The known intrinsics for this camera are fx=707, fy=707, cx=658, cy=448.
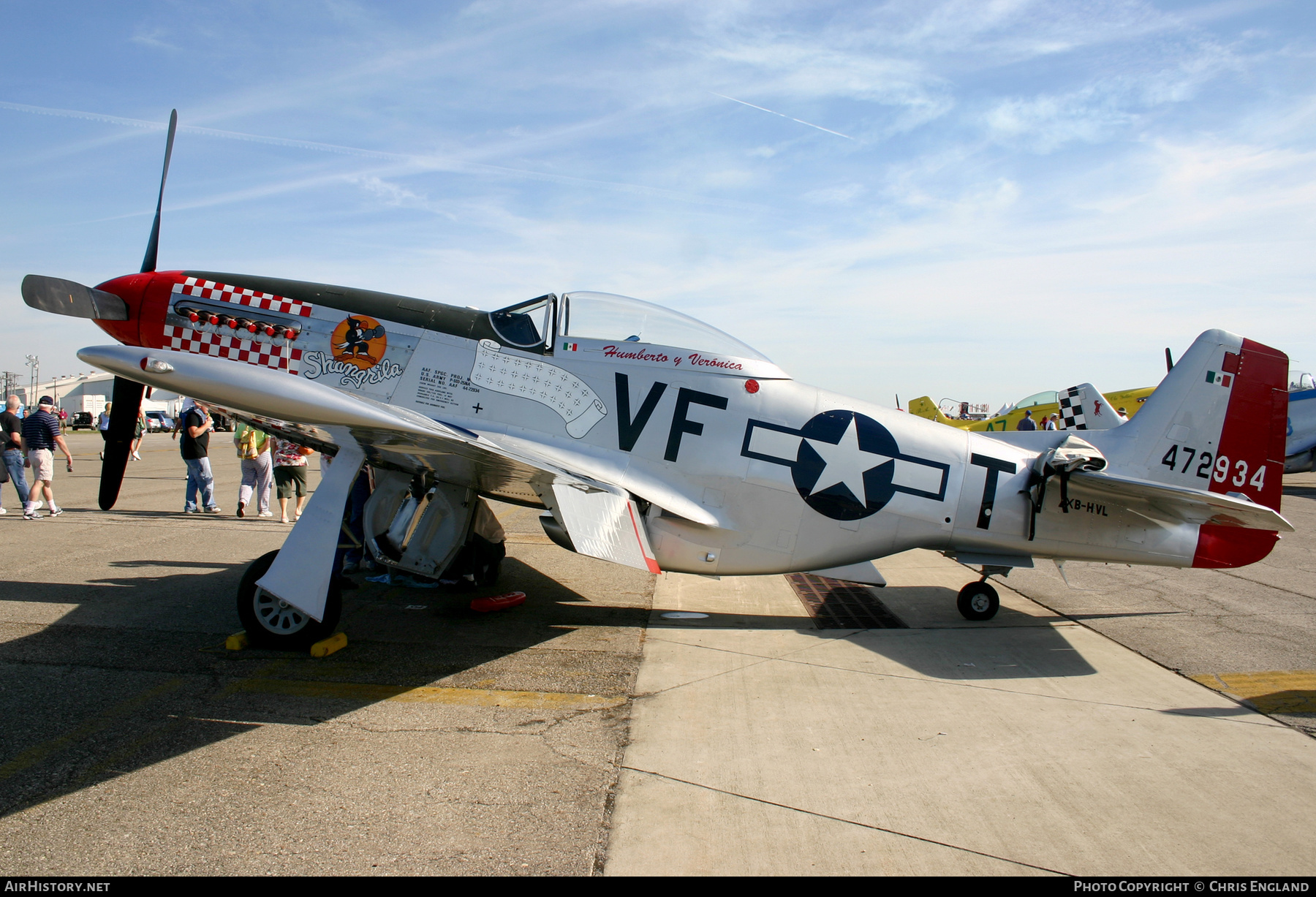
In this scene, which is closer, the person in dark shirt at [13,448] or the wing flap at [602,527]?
the wing flap at [602,527]

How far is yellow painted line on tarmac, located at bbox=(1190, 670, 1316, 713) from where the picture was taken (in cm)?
449

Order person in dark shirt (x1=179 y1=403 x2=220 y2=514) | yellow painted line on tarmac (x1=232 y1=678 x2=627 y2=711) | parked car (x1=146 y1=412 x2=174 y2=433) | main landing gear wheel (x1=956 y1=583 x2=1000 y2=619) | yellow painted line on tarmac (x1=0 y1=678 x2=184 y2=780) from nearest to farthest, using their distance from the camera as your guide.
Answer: yellow painted line on tarmac (x1=0 y1=678 x2=184 y2=780) < yellow painted line on tarmac (x1=232 y1=678 x2=627 y2=711) < main landing gear wheel (x1=956 y1=583 x2=1000 y2=619) < person in dark shirt (x1=179 y1=403 x2=220 y2=514) < parked car (x1=146 y1=412 x2=174 y2=433)

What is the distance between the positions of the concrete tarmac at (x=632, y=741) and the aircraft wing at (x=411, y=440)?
105 cm

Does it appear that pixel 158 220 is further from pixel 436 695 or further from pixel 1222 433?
pixel 1222 433

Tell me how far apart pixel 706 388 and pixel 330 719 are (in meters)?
3.55

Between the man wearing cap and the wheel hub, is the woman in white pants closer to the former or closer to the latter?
the man wearing cap

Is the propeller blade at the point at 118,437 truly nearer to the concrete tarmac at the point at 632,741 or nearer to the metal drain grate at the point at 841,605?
the concrete tarmac at the point at 632,741

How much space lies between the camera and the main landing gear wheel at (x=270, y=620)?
15.6 ft

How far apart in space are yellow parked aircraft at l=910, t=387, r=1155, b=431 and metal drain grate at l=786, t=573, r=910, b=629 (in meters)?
15.3

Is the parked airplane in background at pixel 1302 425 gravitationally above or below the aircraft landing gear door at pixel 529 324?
above

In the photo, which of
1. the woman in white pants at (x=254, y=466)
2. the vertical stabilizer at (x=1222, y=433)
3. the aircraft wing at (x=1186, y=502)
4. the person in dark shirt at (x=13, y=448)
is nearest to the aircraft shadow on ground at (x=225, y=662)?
the aircraft wing at (x=1186, y=502)

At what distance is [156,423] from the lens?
5528 centimetres

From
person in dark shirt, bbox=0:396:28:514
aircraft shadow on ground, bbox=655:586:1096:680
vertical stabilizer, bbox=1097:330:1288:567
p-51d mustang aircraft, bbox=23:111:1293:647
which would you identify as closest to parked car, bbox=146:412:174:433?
person in dark shirt, bbox=0:396:28:514

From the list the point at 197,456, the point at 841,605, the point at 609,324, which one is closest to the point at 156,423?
the point at 197,456
